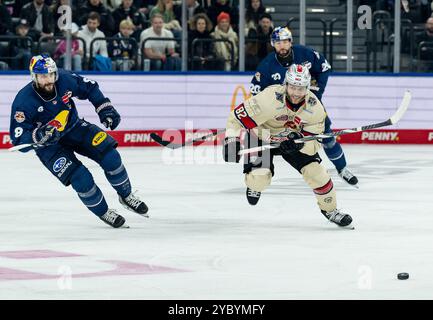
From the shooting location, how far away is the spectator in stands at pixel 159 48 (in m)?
15.6

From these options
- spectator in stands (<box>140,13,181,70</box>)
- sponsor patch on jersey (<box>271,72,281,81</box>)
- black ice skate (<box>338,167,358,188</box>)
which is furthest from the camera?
spectator in stands (<box>140,13,181,70</box>)

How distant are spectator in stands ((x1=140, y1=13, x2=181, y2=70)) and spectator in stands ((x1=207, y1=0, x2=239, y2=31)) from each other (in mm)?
604

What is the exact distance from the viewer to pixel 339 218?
9.14m

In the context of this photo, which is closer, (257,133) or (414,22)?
(257,133)

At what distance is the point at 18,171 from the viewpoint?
1320cm

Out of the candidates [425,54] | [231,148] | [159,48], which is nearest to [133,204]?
[231,148]

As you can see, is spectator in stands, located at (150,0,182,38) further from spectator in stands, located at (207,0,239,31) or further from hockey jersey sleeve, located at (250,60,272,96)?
hockey jersey sleeve, located at (250,60,272,96)

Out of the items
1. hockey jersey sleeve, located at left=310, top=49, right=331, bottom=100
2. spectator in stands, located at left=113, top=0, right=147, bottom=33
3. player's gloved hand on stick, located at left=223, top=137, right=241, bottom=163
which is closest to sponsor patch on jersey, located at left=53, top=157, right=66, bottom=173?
player's gloved hand on stick, located at left=223, top=137, right=241, bottom=163

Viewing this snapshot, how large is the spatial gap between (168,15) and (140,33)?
417 millimetres

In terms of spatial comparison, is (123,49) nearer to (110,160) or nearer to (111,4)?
(111,4)

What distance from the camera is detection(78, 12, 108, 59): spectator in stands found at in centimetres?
1523
